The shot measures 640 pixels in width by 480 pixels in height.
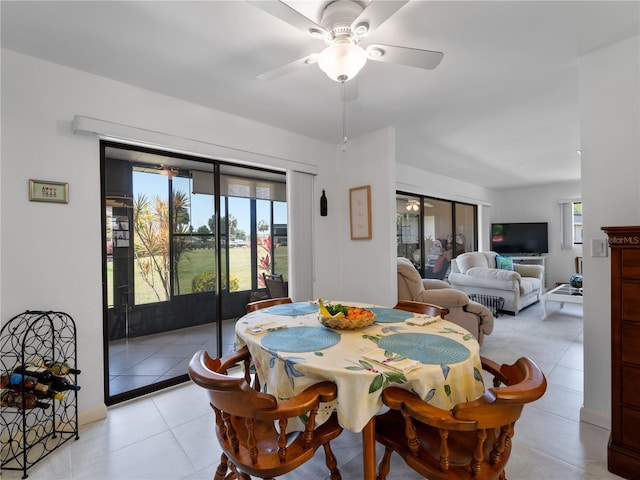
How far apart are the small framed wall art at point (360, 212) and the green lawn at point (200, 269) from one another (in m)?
0.86

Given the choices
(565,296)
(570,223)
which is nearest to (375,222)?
(565,296)

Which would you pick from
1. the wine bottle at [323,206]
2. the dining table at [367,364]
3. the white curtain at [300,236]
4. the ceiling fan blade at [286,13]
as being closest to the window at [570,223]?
the wine bottle at [323,206]

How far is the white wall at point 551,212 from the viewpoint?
6.83 meters

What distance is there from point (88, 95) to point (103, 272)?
126 centimetres

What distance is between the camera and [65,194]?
6.69ft

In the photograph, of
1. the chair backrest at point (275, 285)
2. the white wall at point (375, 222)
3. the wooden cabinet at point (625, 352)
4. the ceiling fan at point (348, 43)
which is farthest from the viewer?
the chair backrest at point (275, 285)

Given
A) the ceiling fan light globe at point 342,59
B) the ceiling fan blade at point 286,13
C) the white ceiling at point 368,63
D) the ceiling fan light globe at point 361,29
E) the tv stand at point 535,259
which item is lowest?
the tv stand at point 535,259

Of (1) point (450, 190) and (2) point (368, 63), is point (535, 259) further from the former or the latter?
(2) point (368, 63)

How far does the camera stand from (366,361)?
4.07ft

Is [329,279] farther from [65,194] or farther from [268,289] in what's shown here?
[65,194]

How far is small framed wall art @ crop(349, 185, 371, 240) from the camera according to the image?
337 centimetres

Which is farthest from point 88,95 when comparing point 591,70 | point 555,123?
point 555,123

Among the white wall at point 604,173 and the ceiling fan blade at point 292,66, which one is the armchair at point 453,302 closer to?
the white wall at point 604,173

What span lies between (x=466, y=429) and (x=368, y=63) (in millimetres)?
2104
